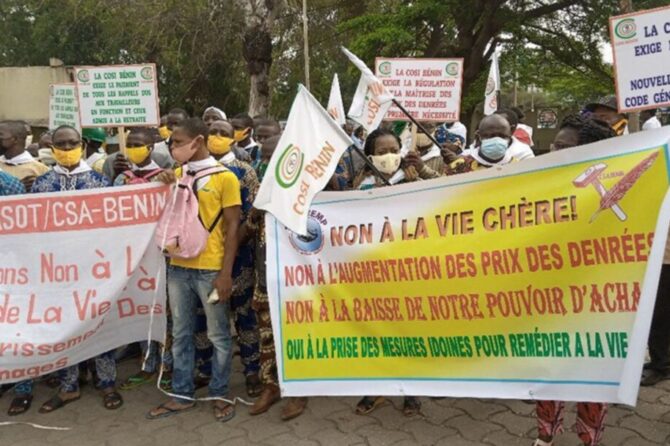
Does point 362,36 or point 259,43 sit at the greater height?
point 362,36

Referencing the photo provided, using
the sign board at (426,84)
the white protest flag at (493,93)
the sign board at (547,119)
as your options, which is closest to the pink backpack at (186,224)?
the sign board at (426,84)

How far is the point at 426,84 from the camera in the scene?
22.4 ft

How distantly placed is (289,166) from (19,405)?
2707 mm

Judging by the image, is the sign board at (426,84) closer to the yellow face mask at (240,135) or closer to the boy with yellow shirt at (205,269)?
the yellow face mask at (240,135)

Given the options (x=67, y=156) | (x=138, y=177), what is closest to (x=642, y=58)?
(x=138, y=177)

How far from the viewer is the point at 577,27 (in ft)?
60.2

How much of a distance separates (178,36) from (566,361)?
1790 cm

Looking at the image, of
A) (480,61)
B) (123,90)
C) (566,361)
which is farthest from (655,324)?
(480,61)

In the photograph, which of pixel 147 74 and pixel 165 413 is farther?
pixel 147 74

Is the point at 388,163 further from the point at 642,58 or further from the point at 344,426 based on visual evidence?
the point at 642,58

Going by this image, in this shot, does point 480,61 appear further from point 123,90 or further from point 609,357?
point 609,357

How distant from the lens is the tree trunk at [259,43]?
12174mm

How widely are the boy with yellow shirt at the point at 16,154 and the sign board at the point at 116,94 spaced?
0.88 meters

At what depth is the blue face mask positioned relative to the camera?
425cm
